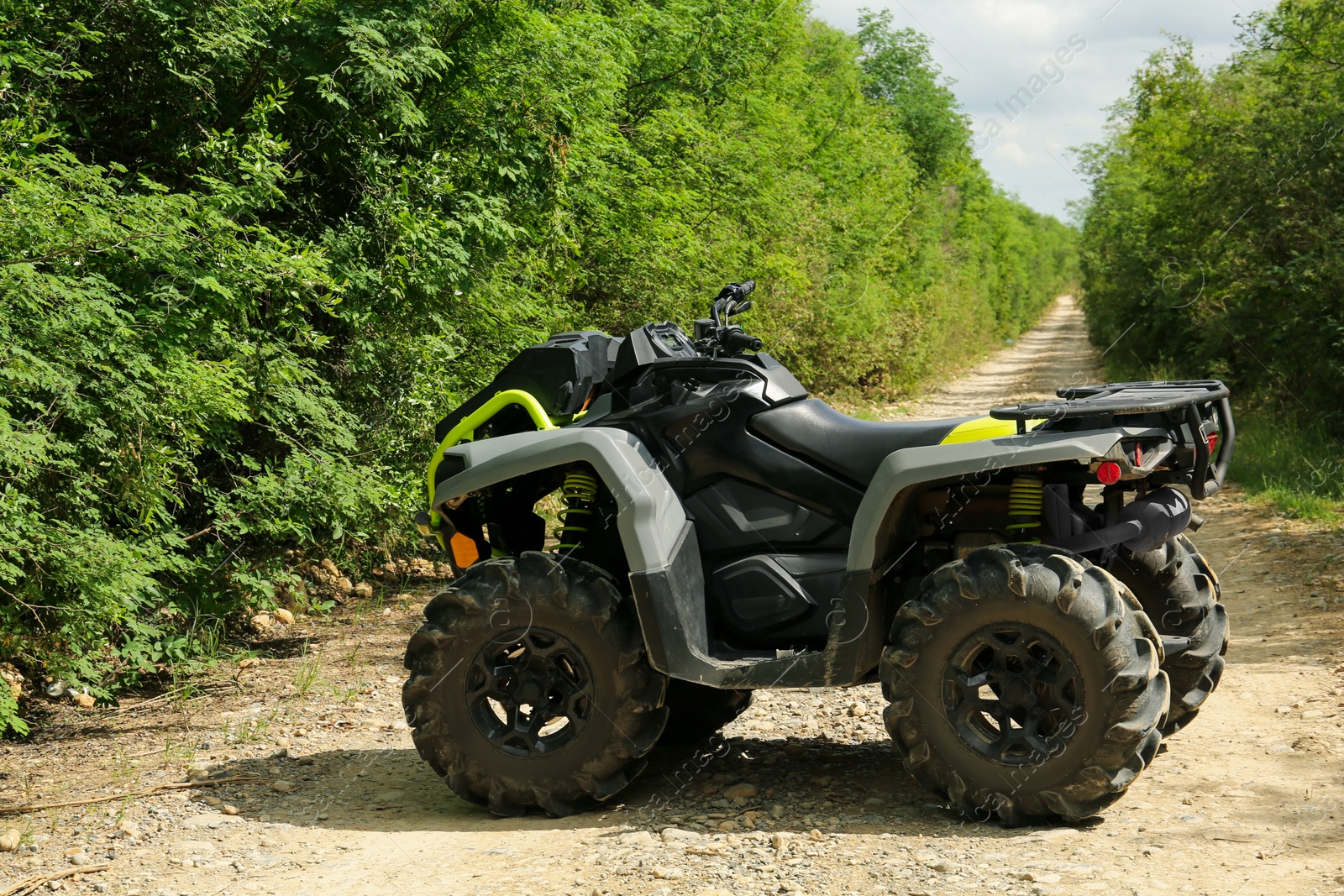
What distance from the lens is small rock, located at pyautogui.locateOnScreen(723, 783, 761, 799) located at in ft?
15.5

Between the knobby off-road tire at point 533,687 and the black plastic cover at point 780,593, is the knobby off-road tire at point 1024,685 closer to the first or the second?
the black plastic cover at point 780,593

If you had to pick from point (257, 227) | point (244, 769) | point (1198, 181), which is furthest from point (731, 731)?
point (1198, 181)

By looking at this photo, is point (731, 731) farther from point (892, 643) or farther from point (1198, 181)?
point (1198, 181)

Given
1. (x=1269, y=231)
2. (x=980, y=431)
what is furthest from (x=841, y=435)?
(x=1269, y=231)

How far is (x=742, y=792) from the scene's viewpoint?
477 centimetres

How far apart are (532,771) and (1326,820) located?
280cm

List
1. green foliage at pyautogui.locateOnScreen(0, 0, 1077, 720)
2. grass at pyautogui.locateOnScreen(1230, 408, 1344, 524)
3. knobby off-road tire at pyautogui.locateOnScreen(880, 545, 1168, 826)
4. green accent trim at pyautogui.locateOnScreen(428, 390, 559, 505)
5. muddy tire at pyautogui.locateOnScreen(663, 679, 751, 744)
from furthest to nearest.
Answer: grass at pyautogui.locateOnScreen(1230, 408, 1344, 524) < green foliage at pyautogui.locateOnScreen(0, 0, 1077, 720) < muddy tire at pyautogui.locateOnScreen(663, 679, 751, 744) < green accent trim at pyautogui.locateOnScreen(428, 390, 559, 505) < knobby off-road tire at pyautogui.locateOnScreen(880, 545, 1168, 826)

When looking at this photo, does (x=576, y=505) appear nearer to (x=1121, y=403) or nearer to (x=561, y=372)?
Result: (x=561, y=372)

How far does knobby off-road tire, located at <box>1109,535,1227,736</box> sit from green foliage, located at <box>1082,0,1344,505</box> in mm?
7215

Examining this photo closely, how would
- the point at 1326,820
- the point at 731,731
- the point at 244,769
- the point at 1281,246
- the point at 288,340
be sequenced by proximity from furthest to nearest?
the point at 1281,246 < the point at 288,340 < the point at 731,731 < the point at 244,769 < the point at 1326,820

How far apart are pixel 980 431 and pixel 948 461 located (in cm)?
31

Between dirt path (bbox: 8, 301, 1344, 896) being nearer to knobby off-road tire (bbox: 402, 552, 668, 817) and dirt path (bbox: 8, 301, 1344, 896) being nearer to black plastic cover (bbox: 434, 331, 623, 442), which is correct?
knobby off-road tire (bbox: 402, 552, 668, 817)

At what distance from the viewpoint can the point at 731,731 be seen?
574 cm

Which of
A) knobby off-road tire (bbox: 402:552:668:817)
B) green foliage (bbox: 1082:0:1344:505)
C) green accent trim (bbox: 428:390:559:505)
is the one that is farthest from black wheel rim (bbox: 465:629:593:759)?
green foliage (bbox: 1082:0:1344:505)
